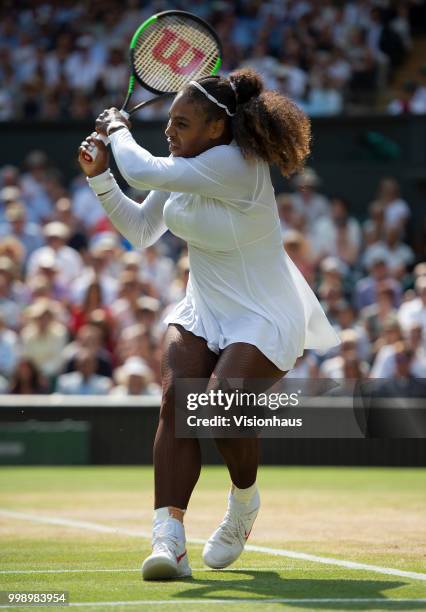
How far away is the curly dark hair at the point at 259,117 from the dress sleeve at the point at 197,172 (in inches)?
3.3

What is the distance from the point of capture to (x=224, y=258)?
530cm

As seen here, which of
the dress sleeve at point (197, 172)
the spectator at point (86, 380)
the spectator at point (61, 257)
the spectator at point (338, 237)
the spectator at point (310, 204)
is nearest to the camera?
the dress sleeve at point (197, 172)

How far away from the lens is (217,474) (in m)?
11.1

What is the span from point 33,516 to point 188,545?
1.73 meters

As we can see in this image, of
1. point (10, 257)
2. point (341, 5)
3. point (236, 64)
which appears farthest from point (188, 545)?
point (341, 5)

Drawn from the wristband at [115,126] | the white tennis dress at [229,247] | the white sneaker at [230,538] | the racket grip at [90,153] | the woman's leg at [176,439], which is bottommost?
the white sneaker at [230,538]

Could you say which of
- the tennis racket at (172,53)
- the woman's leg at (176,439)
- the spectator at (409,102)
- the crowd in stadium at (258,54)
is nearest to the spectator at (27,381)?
the crowd in stadium at (258,54)

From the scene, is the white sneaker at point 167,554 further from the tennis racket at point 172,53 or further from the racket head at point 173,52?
the racket head at point 173,52

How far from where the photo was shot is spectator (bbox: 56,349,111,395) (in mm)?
12188

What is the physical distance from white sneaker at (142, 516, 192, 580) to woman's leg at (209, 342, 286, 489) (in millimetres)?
401

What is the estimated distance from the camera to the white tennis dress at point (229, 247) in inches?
201

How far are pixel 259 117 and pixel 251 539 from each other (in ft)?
7.88

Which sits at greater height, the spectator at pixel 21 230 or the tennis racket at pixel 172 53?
the tennis racket at pixel 172 53

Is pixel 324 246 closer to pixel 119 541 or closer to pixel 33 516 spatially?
pixel 33 516
